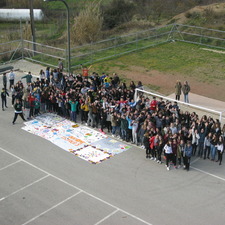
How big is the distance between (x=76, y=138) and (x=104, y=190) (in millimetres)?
4588

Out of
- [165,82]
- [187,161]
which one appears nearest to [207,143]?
[187,161]

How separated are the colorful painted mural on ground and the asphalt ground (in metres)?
0.40

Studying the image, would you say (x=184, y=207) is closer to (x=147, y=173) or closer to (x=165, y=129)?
(x=147, y=173)

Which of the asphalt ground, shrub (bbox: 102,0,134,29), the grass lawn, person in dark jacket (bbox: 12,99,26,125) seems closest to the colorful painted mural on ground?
the asphalt ground

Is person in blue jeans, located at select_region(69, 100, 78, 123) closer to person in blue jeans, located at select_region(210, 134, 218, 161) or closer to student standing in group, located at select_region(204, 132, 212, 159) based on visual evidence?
student standing in group, located at select_region(204, 132, 212, 159)

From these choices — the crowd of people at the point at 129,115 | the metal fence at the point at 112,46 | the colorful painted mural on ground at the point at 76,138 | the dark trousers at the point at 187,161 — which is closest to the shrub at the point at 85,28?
the metal fence at the point at 112,46

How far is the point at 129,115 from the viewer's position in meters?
18.7

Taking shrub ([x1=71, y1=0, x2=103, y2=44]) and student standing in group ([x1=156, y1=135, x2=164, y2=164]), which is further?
shrub ([x1=71, y1=0, x2=103, y2=44])

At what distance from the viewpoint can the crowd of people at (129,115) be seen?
1703cm

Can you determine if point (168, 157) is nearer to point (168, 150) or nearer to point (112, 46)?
point (168, 150)

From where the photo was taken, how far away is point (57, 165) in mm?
17172

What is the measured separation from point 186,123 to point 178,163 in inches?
75.3

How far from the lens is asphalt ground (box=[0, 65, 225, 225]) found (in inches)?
545

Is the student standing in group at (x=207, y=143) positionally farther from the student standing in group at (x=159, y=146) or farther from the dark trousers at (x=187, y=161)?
the student standing in group at (x=159, y=146)
